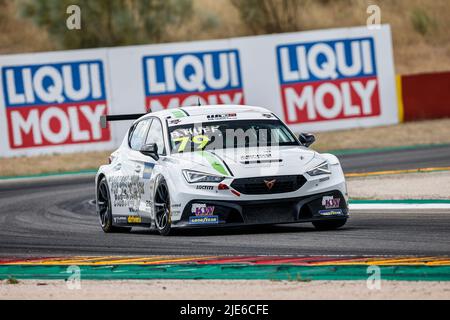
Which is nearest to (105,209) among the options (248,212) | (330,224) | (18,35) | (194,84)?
(248,212)

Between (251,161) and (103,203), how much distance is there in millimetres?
2925

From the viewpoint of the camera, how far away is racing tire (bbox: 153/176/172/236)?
1304cm

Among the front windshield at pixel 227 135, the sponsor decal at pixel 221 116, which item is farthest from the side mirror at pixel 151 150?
the sponsor decal at pixel 221 116

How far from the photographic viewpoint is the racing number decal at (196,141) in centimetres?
1357

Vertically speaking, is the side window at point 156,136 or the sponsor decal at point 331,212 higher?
the side window at point 156,136

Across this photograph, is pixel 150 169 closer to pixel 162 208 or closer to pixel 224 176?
pixel 162 208

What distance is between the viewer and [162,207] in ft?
43.3

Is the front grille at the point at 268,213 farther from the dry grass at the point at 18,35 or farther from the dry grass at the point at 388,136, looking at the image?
the dry grass at the point at 18,35

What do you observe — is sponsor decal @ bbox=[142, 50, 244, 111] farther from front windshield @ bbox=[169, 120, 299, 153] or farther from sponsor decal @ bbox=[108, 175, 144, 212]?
front windshield @ bbox=[169, 120, 299, 153]

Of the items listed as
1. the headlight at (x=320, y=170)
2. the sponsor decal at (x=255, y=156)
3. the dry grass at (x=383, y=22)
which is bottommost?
the headlight at (x=320, y=170)

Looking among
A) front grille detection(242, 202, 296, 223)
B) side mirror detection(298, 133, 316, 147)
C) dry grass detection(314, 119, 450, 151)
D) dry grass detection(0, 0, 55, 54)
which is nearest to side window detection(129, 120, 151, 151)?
side mirror detection(298, 133, 316, 147)

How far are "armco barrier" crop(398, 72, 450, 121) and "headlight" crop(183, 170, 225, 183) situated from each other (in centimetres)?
1787

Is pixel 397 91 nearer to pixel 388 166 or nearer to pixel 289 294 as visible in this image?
pixel 388 166

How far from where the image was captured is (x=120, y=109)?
2778cm
